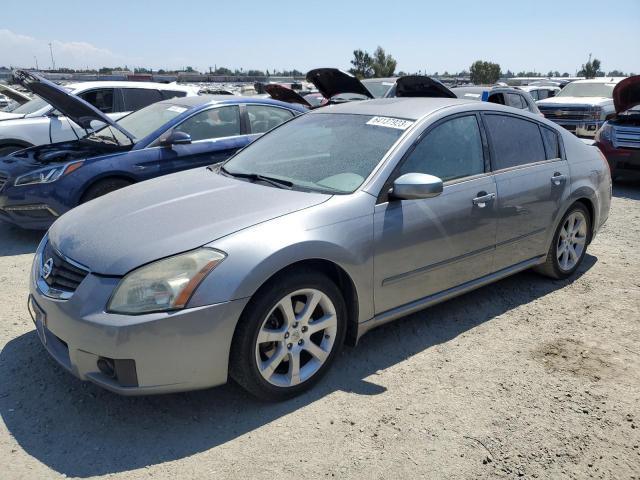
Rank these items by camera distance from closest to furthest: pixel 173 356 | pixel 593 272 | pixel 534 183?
1. pixel 173 356
2. pixel 534 183
3. pixel 593 272

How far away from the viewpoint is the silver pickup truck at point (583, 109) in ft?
44.7

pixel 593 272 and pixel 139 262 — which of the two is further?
pixel 593 272

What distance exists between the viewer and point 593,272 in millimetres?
4977

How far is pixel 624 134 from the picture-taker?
8.68 m

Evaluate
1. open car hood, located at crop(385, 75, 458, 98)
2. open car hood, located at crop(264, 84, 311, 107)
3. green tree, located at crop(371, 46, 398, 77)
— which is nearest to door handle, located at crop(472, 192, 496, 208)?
open car hood, located at crop(385, 75, 458, 98)

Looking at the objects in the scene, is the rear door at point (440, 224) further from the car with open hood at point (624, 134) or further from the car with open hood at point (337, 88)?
the car with open hood at point (624, 134)

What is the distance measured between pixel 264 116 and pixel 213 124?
71 centimetres

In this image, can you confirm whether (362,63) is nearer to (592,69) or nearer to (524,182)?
(592,69)

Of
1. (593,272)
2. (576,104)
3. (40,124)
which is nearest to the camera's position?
(593,272)

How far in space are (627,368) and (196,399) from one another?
262cm

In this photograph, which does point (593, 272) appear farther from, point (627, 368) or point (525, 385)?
point (525, 385)

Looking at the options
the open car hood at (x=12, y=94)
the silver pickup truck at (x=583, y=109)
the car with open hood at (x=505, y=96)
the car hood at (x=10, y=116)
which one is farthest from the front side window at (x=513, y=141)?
the silver pickup truck at (x=583, y=109)

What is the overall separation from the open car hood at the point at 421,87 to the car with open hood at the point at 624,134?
295 cm

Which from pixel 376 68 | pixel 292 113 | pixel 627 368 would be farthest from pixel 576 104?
pixel 376 68
